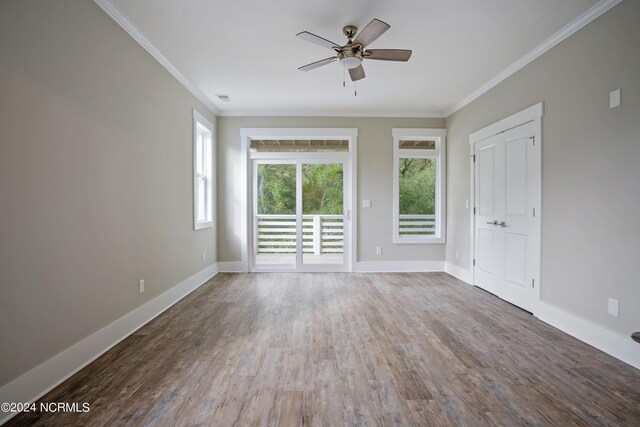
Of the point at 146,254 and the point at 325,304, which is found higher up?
the point at 146,254

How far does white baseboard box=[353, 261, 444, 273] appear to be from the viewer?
5.30m

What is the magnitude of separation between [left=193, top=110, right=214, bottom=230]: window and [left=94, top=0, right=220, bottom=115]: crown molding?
0.42m

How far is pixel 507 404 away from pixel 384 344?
0.94 meters

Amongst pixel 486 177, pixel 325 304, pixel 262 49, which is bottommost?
pixel 325 304

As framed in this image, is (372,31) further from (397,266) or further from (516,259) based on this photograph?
(397,266)

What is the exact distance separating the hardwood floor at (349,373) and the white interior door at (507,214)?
44cm

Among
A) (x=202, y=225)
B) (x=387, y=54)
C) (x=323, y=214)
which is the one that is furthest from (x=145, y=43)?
(x=323, y=214)

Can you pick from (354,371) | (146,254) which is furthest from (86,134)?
(354,371)

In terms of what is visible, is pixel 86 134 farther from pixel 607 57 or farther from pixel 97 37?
pixel 607 57

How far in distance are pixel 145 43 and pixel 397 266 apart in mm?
4595

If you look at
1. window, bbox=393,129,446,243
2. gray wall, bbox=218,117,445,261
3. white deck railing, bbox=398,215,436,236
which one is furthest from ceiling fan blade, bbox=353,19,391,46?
white deck railing, bbox=398,215,436,236

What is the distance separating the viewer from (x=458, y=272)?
488 cm

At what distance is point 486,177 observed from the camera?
13.6ft

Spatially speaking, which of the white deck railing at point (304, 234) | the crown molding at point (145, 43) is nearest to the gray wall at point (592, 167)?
the white deck railing at point (304, 234)
